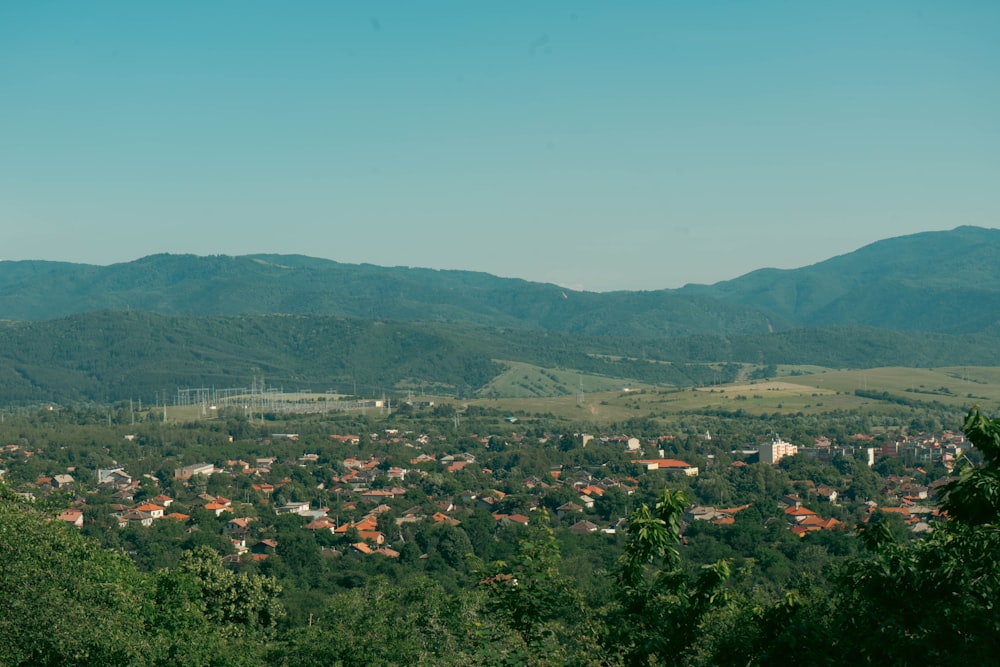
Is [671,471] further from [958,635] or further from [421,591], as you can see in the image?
[958,635]

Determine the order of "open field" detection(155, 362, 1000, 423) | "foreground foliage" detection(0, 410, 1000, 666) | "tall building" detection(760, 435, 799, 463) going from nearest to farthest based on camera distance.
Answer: "foreground foliage" detection(0, 410, 1000, 666) < "tall building" detection(760, 435, 799, 463) < "open field" detection(155, 362, 1000, 423)

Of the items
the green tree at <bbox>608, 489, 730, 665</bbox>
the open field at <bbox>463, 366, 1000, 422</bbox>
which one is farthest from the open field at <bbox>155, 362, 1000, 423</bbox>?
the green tree at <bbox>608, 489, 730, 665</bbox>

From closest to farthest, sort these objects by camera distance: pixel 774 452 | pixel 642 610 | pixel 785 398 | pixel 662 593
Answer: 1. pixel 642 610
2. pixel 662 593
3. pixel 774 452
4. pixel 785 398

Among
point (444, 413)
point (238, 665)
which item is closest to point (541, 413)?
point (444, 413)

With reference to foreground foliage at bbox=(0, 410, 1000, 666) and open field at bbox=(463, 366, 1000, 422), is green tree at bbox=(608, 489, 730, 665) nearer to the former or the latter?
foreground foliage at bbox=(0, 410, 1000, 666)

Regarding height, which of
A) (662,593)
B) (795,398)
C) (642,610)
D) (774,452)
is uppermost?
(662,593)

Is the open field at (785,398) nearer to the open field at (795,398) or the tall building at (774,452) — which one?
the open field at (795,398)

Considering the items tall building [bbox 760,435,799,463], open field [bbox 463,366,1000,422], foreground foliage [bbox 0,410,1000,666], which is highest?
foreground foliage [bbox 0,410,1000,666]

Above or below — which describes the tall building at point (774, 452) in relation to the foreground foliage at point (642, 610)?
below

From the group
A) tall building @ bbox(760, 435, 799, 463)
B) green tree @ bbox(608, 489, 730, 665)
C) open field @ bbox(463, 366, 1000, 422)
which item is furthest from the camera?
open field @ bbox(463, 366, 1000, 422)

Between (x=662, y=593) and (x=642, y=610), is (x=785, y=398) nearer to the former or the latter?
(x=662, y=593)

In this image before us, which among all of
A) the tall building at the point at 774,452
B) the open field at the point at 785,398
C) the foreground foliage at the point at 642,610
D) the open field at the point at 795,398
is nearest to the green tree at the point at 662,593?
the foreground foliage at the point at 642,610

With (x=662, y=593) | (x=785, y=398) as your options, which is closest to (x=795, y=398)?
(x=785, y=398)
